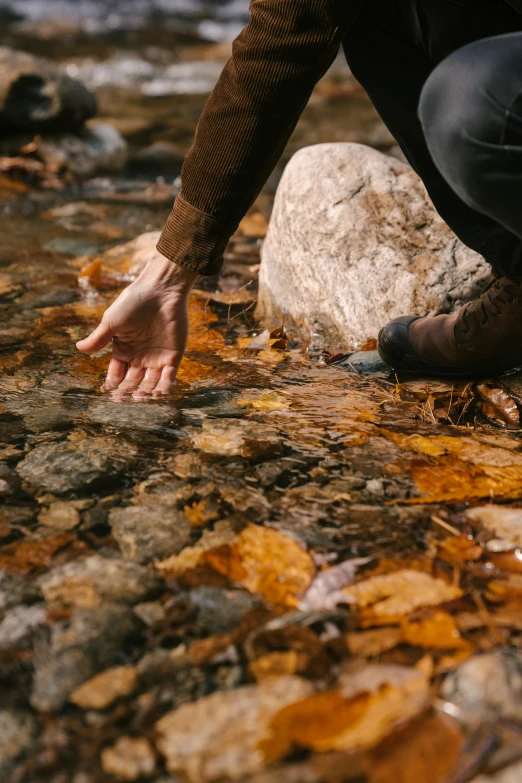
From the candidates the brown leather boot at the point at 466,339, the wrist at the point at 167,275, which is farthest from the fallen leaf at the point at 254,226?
the wrist at the point at 167,275

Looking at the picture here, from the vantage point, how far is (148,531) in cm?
159

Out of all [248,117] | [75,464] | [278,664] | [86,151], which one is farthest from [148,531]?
[86,151]

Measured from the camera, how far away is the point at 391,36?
83.6 inches

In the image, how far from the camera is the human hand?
1984mm

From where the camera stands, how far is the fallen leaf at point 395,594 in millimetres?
1358

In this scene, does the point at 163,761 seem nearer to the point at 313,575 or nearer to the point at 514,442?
the point at 313,575

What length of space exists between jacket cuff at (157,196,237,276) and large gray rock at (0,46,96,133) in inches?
209

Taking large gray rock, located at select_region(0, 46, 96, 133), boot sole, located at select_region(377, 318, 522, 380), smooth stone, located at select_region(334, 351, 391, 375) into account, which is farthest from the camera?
large gray rock, located at select_region(0, 46, 96, 133)

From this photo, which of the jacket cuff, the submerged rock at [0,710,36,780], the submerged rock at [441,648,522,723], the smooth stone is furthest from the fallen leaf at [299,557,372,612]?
the smooth stone

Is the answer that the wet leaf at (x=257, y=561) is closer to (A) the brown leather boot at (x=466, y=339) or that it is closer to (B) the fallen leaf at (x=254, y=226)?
(A) the brown leather boot at (x=466, y=339)

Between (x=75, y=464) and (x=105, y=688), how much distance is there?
726mm

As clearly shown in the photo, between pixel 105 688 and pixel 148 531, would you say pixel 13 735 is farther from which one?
pixel 148 531

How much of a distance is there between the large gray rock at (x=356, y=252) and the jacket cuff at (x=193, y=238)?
0.96 m

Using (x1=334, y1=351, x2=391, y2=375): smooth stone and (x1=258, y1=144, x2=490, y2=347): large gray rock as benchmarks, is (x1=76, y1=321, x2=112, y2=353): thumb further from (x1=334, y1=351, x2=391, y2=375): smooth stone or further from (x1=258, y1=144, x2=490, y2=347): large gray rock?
(x1=258, y1=144, x2=490, y2=347): large gray rock
